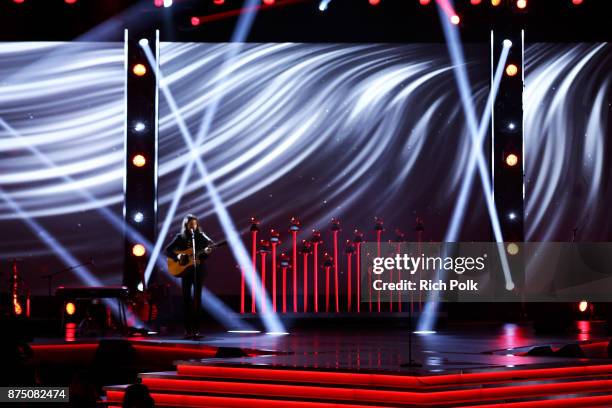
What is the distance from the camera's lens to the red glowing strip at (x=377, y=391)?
17.5 ft

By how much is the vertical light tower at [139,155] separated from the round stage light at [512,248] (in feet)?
12.7

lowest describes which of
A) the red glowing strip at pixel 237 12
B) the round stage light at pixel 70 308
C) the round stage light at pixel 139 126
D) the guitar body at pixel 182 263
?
the round stage light at pixel 70 308

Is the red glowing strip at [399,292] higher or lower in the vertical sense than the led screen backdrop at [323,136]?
lower

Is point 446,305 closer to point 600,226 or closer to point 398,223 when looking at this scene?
point 398,223

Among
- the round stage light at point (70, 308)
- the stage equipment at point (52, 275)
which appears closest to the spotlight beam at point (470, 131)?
the stage equipment at point (52, 275)

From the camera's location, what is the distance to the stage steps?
5422mm

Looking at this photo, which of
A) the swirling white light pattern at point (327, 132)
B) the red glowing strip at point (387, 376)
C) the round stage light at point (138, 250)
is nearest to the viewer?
the red glowing strip at point (387, 376)

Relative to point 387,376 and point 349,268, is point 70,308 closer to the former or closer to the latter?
point 349,268

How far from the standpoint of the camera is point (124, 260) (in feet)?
36.8

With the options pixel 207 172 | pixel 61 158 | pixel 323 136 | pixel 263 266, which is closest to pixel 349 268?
pixel 263 266

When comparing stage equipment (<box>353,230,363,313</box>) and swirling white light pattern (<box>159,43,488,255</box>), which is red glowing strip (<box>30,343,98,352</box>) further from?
stage equipment (<box>353,230,363,313</box>)

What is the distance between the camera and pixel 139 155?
37.2 feet

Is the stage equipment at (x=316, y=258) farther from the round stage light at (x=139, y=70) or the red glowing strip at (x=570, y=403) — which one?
the red glowing strip at (x=570, y=403)

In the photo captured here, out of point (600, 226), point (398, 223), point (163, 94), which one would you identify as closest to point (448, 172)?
point (398, 223)
